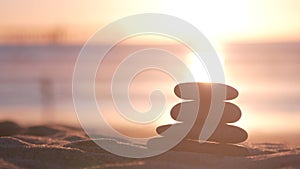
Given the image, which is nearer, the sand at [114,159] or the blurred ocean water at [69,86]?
the sand at [114,159]

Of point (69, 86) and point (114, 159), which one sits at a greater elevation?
point (69, 86)

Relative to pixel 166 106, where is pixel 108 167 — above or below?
below

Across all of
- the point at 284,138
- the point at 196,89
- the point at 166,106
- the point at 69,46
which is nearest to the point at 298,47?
the point at 69,46

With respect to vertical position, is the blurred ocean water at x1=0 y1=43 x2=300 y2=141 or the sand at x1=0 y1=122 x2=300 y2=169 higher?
the blurred ocean water at x1=0 y1=43 x2=300 y2=141

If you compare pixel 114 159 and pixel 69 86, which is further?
pixel 69 86

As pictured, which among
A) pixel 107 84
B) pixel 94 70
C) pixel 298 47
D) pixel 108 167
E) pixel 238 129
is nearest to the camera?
pixel 108 167

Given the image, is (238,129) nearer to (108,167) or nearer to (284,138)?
(108,167)

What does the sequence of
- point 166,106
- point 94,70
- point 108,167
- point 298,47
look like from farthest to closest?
point 298,47 → point 94,70 → point 166,106 → point 108,167

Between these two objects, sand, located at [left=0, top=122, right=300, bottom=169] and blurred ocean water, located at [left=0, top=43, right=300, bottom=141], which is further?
blurred ocean water, located at [left=0, top=43, right=300, bottom=141]

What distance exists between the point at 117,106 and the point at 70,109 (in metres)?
1.13

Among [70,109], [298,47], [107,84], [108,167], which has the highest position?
[298,47]

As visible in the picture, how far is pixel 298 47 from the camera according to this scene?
4872 cm

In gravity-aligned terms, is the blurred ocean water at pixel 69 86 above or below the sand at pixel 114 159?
above

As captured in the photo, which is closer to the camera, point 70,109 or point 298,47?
point 70,109
